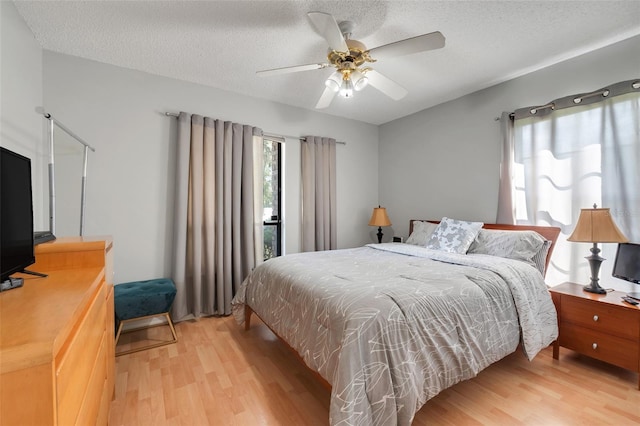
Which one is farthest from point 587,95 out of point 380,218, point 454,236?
point 380,218

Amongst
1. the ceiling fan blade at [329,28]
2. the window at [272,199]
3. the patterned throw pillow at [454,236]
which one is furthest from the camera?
the window at [272,199]

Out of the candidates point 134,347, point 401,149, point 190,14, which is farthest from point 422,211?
point 134,347

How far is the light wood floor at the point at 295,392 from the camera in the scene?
60.8 inches

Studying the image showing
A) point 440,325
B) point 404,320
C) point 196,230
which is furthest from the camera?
point 196,230

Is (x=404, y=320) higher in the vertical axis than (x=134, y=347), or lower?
higher

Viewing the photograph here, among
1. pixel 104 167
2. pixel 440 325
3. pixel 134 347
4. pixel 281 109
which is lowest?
pixel 134 347

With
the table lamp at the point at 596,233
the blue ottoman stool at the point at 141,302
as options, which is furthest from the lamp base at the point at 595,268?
the blue ottoman stool at the point at 141,302

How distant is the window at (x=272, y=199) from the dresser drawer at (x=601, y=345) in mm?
2931

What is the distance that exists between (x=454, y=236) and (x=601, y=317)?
118 cm

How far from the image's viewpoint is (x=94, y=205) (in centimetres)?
251

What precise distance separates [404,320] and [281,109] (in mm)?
2996

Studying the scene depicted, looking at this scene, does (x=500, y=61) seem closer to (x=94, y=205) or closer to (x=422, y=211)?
(x=422, y=211)

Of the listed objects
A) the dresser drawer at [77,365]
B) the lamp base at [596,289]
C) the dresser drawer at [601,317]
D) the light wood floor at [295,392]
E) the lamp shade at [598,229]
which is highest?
the lamp shade at [598,229]

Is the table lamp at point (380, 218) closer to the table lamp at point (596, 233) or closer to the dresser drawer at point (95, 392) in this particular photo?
the table lamp at point (596, 233)
